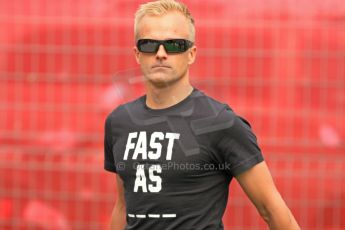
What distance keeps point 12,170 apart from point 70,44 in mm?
984

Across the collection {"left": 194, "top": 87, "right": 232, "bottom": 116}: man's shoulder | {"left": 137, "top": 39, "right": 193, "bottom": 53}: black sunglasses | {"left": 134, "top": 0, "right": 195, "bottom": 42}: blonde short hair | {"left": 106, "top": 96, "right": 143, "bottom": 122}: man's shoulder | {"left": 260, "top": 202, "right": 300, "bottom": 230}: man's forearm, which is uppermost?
{"left": 134, "top": 0, "right": 195, "bottom": 42}: blonde short hair

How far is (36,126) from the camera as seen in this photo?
6.77 m

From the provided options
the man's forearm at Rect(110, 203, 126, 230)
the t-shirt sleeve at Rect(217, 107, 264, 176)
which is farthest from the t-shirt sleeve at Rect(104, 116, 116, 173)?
the t-shirt sleeve at Rect(217, 107, 264, 176)

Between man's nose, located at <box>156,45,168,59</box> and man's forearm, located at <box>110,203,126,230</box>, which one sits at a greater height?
man's nose, located at <box>156,45,168,59</box>

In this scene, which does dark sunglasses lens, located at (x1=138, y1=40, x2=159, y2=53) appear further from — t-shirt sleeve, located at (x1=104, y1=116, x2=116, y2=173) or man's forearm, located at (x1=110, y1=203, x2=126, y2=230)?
man's forearm, located at (x1=110, y1=203, x2=126, y2=230)

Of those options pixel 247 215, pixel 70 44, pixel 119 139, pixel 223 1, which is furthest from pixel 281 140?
pixel 119 139

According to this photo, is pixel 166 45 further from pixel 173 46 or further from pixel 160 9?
pixel 160 9

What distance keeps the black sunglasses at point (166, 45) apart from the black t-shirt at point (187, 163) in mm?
175

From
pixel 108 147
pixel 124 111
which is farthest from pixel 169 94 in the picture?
pixel 108 147

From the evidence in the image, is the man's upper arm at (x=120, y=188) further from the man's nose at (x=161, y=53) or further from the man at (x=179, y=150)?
the man's nose at (x=161, y=53)

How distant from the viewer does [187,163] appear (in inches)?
128

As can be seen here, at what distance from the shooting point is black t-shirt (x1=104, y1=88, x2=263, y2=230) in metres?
3.25

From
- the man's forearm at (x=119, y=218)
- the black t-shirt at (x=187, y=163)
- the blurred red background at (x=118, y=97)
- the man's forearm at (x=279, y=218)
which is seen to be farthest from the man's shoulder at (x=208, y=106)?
the blurred red background at (x=118, y=97)

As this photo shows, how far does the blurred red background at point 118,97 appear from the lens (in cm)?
652
